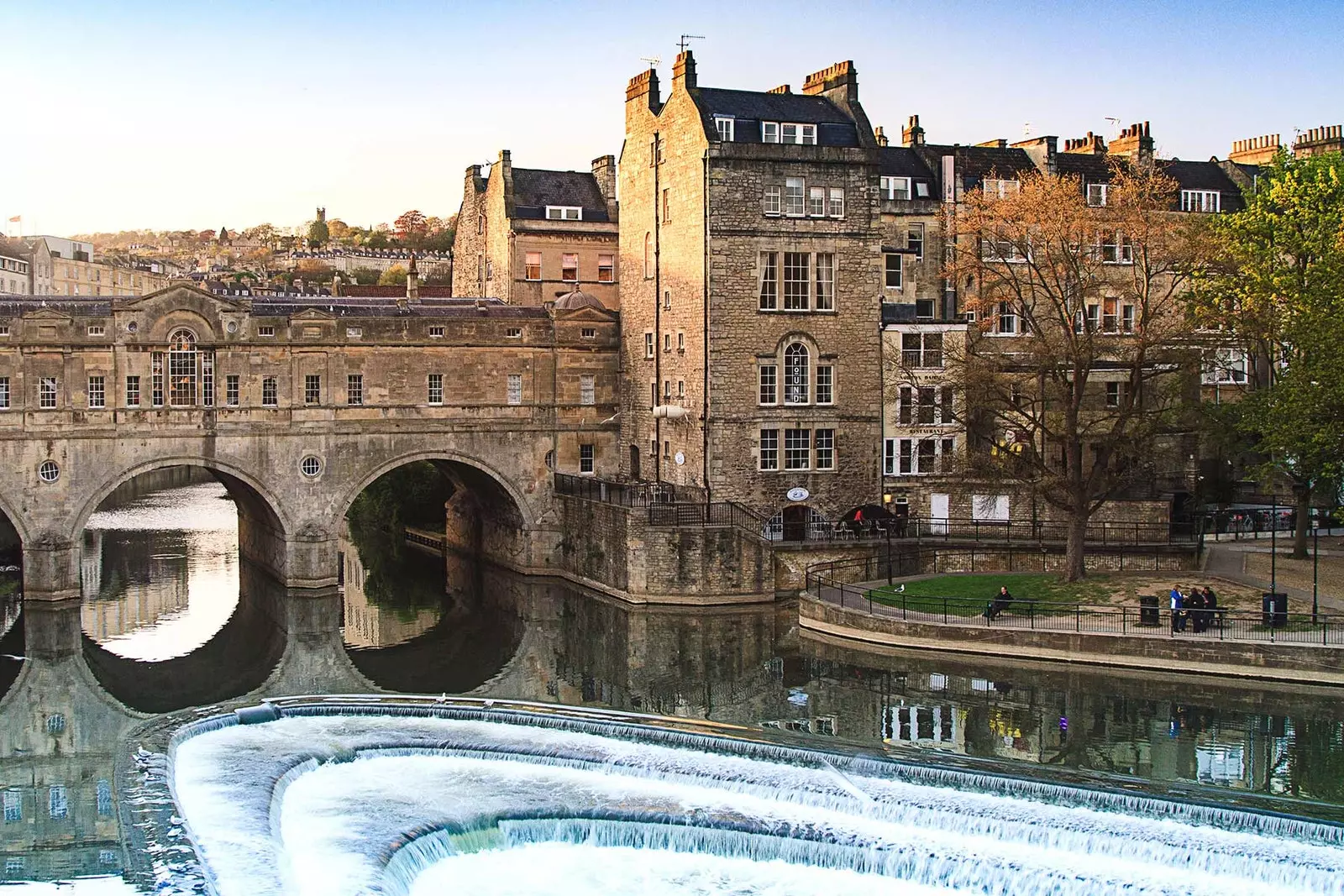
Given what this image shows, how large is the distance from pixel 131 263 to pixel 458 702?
120 meters

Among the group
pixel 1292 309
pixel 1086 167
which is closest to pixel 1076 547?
pixel 1292 309

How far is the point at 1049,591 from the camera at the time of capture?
136 feet

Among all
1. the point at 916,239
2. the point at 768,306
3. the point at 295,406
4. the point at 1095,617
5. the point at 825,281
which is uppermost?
the point at 916,239

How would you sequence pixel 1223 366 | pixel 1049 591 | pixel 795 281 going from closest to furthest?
pixel 1049 591 → pixel 1223 366 → pixel 795 281

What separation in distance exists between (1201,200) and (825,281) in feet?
57.7

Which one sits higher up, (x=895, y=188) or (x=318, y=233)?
(x=318, y=233)

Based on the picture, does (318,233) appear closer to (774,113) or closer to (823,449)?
(774,113)

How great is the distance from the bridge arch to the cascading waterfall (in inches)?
759

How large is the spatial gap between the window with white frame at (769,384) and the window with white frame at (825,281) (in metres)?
2.50

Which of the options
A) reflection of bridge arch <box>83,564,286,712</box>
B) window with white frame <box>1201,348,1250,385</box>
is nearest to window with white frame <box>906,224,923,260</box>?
window with white frame <box>1201,348,1250,385</box>

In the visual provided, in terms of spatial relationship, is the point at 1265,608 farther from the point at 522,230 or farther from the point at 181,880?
the point at 522,230

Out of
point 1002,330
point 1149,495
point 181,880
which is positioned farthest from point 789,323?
point 181,880

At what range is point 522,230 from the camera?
59.4 metres

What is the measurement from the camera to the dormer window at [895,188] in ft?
175
